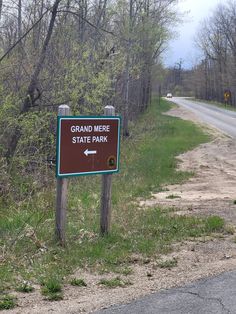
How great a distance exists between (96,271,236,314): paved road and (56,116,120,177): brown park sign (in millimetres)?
1993

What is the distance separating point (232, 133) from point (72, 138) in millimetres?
26000

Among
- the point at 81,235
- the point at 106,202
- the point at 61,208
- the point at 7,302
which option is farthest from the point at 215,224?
the point at 7,302

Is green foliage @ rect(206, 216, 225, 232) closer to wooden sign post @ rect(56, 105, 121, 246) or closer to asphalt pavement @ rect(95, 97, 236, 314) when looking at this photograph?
wooden sign post @ rect(56, 105, 121, 246)

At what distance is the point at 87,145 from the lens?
623cm

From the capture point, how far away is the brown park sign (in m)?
5.93

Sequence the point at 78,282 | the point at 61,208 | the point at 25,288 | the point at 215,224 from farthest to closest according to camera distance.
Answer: the point at 215,224 < the point at 61,208 < the point at 78,282 < the point at 25,288

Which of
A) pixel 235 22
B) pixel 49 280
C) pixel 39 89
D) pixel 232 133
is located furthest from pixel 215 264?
pixel 235 22

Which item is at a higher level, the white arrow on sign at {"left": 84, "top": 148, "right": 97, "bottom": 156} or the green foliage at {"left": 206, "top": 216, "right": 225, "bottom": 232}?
the white arrow on sign at {"left": 84, "top": 148, "right": 97, "bottom": 156}

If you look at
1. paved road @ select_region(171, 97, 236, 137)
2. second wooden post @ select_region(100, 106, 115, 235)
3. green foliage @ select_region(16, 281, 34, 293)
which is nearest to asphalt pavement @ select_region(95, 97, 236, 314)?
green foliage @ select_region(16, 281, 34, 293)

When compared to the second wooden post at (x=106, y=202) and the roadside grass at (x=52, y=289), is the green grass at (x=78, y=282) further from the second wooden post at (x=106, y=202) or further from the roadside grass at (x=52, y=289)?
the second wooden post at (x=106, y=202)

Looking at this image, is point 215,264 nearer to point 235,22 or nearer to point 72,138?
point 72,138

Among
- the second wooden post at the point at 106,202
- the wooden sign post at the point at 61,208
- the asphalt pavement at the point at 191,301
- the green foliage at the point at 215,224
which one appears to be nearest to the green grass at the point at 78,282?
the asphalt pavement at the point at 191,301

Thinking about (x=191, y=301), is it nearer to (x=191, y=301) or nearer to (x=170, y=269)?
(x=191, y=301)

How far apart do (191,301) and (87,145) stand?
2.47m
